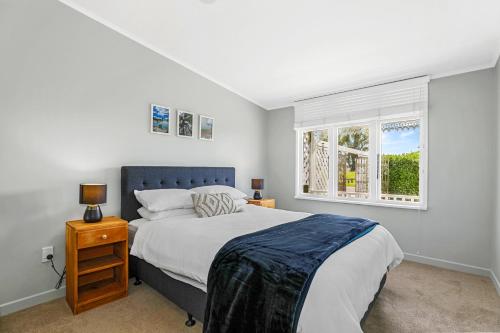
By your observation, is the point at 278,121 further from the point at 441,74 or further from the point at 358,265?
the point at 358,265

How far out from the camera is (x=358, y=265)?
159cm

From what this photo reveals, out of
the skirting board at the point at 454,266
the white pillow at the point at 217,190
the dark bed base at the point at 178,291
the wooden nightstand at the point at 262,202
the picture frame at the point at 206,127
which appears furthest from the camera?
the wooden nightstand at the point at 262,202

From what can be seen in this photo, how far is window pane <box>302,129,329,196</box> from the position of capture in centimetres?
433

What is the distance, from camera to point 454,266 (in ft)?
10.3

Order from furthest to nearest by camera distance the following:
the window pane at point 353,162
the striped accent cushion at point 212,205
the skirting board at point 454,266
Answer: the window pane at point 353,162, the skirting board at point 454,266, the striped accent cushion at point 212,205

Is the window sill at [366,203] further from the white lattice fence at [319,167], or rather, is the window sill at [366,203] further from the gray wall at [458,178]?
the white lattice fence at [319,167]

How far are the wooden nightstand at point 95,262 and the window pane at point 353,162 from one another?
3173mm

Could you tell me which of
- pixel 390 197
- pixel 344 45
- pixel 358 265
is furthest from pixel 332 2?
pixel 390 197

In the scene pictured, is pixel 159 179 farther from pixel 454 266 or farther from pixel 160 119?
pixel 454 266

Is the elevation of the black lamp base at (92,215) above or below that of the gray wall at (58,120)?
below

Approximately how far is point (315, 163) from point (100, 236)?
3385mm

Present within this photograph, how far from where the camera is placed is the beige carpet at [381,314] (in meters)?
1.98

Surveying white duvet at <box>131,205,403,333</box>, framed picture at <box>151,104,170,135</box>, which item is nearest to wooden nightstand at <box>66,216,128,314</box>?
white duvet at <box>131,205,403,333</box>

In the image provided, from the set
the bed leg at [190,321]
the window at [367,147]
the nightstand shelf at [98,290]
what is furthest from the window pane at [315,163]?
the nightstand shelf at [98,290]
